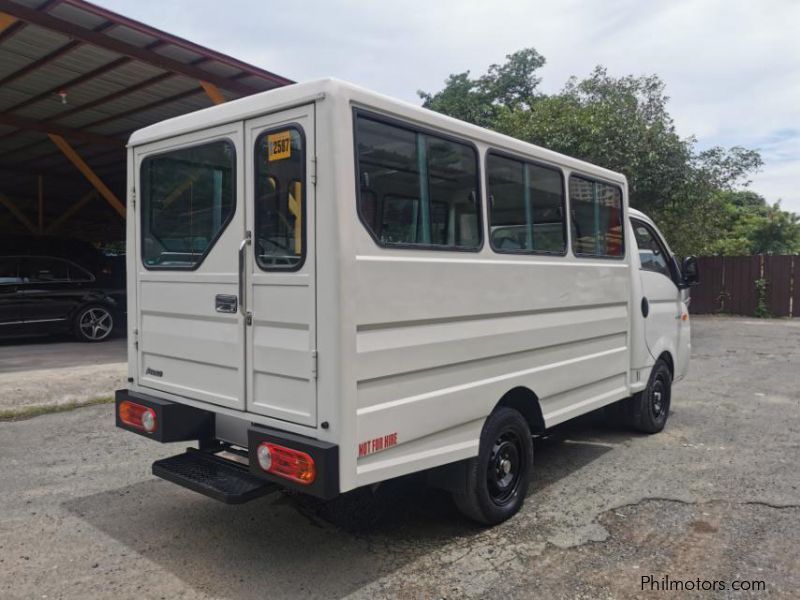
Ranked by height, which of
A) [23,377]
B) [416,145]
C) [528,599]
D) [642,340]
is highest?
[416,145]

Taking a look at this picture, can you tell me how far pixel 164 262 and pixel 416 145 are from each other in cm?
172

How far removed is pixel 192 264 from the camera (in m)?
3.66

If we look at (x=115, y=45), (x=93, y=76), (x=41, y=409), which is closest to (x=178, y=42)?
(x=115, y=45)

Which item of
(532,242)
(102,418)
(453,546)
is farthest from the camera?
(102,418)

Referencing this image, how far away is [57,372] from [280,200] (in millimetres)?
5818

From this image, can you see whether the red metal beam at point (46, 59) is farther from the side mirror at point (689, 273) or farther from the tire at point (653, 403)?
the tire at point (653, 403)

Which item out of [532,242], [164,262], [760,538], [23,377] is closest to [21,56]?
[23,377]

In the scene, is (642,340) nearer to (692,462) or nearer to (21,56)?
(692,462)

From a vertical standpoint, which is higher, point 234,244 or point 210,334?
point 234,244

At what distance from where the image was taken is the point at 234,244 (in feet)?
11.2

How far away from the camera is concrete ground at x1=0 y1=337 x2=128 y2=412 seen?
670cm

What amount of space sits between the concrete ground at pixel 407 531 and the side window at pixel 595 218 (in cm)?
174

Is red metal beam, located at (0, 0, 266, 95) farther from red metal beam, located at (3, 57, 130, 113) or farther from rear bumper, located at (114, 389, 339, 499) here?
rear bumper, located at (114, 389, 339, 499)

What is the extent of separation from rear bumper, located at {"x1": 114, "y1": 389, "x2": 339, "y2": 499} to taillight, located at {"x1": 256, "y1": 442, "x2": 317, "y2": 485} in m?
0.02
